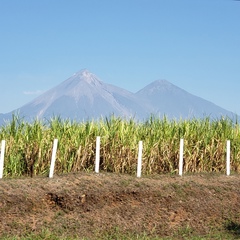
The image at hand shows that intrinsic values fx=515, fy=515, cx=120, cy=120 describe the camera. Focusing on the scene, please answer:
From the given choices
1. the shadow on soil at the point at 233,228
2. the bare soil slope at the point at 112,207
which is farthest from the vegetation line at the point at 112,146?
the shadow on soil at the point at 233,228

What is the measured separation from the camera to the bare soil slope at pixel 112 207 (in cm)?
1223

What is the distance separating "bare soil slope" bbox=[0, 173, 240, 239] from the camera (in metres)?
12.2

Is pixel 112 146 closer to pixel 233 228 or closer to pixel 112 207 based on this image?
pixel 112 207

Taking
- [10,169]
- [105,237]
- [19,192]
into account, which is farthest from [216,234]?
[10,169]

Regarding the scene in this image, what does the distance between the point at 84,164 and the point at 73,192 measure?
250 centimetres

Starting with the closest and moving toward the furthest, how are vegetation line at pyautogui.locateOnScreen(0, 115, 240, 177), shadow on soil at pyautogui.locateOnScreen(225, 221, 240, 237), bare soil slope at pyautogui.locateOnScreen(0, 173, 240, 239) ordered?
bare soil slope at pyautogui.locateOnScreen(0, 173, 240, 239) → shadow on soil at pyautogui.locateOnScreen(225, 221, 240, 237) → vegetation line at pyautogui.locateOnScreen(0, 115, 240, 177)

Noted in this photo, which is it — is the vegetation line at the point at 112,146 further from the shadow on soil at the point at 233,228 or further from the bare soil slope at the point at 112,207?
the shadow on soil at the point at 233,228

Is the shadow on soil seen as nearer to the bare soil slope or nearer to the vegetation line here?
the bare soil slope

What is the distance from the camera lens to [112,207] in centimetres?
1311

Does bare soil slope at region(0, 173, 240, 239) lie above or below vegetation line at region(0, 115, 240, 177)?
below

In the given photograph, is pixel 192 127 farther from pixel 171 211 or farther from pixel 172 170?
pixel 171 211

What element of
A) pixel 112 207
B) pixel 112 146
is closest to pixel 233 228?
pixel 112 207

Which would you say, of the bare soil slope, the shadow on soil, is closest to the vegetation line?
the bare soil slope

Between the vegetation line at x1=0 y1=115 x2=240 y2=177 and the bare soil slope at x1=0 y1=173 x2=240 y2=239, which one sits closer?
the bare soil slope at x1=0 y1=173 x2=240 y2=239
